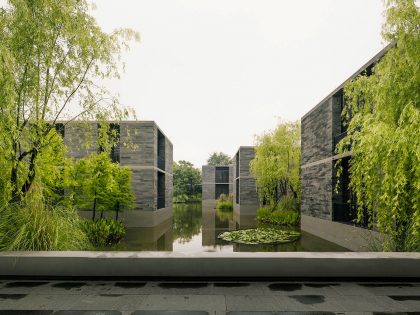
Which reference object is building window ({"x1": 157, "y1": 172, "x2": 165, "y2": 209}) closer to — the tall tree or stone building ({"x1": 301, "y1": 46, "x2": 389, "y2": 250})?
stone building ({"x1": 301, "y1": 46, "x2": 389, "y2": 250})

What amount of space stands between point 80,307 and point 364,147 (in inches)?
218

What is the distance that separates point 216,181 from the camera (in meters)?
43.2

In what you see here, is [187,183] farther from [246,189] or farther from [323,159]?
[323,159]

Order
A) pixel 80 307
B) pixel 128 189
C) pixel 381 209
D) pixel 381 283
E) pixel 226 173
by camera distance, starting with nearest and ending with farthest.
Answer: pixel 80 307
pixel 381 283
pixel 381 209
pixel 128 189
pixel 226 173

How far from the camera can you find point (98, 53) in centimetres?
712

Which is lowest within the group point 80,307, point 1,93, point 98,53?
point 80,307

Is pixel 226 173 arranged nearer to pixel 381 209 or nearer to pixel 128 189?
pixel 128 189

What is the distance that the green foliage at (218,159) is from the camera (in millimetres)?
75331

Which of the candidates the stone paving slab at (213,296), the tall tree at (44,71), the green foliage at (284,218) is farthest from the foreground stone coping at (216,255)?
the green foliage at (284,218)

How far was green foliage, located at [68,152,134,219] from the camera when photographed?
14398 mm

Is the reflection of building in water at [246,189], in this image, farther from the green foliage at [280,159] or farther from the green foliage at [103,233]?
the green foliage at [103,233]

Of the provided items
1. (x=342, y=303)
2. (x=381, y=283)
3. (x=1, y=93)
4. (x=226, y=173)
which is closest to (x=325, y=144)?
(x=381, y=283)

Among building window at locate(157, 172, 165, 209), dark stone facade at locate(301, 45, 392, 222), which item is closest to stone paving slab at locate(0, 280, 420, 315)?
dark stone facade at locate(301, 45, 392, 222)

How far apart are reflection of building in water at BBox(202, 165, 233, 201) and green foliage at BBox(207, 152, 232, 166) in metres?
31.2
